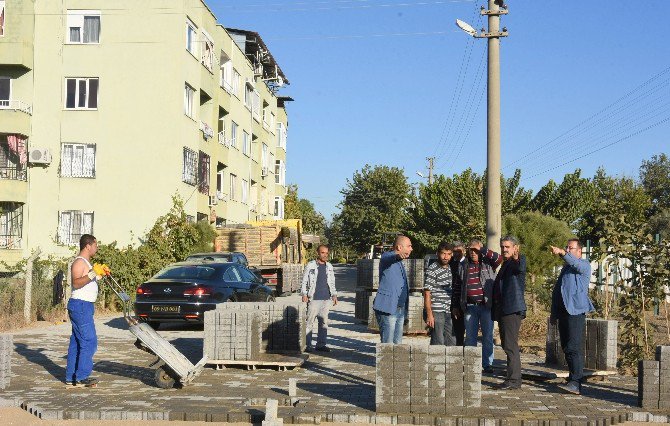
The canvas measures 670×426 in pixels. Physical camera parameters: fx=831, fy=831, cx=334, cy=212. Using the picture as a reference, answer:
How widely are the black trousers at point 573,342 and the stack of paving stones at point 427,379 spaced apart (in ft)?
6.71

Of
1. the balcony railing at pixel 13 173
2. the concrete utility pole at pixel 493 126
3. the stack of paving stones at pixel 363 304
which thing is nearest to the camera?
the concrete utility pole at pixel 493 126

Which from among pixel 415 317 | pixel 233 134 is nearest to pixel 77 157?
pixel 233 134

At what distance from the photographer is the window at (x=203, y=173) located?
36.5 meters

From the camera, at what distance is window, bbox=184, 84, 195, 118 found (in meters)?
34.0

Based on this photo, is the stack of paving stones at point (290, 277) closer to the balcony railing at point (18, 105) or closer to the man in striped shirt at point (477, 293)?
the balcony railing at point (18, 105)

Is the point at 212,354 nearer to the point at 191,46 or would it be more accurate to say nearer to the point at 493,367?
the point at 493,367

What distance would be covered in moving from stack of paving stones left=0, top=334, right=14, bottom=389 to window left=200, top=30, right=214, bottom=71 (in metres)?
27.8

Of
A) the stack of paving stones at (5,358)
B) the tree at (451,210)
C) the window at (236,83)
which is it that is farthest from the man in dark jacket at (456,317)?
the window at (236,83)

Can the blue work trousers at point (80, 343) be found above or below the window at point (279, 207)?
below

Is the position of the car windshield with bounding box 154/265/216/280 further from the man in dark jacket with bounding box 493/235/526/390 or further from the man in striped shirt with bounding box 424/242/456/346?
the man in dark jacket with bounding box 493/235/526/390

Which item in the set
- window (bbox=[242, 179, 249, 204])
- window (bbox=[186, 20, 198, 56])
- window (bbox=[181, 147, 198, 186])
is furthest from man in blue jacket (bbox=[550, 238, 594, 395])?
window (bbox=[242, 179, 249, 204])

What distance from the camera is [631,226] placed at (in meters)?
12.6

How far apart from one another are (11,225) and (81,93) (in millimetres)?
5961

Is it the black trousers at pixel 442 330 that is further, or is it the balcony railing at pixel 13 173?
the balcony railing at pixel 13 173
